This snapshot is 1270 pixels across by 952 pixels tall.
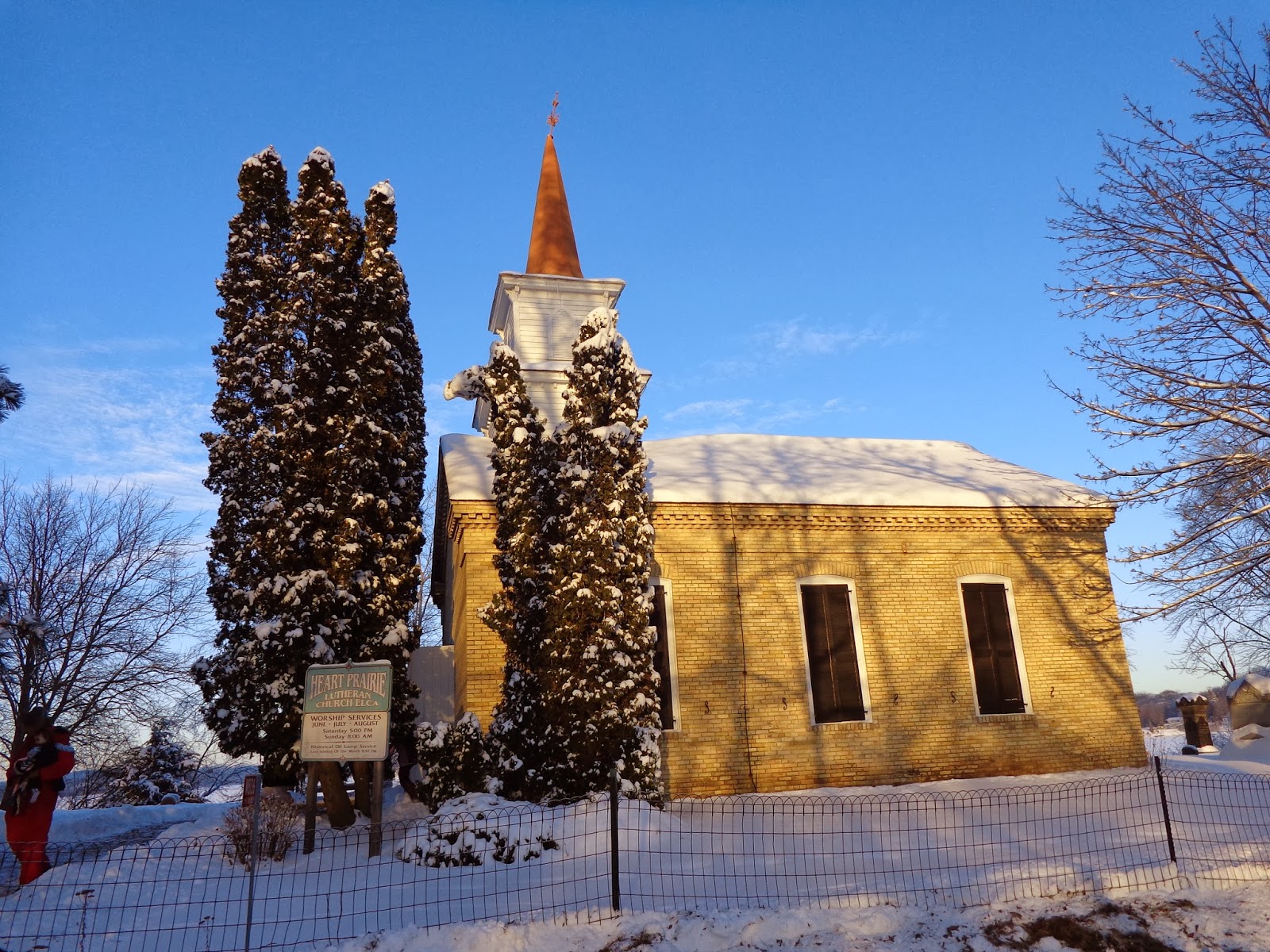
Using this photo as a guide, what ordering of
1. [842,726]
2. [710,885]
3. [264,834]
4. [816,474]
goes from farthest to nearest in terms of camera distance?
1. [816,474]
2. [842,726]
3. [264,834]
4. [710,885]

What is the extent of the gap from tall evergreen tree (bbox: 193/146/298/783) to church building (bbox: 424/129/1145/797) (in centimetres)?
305

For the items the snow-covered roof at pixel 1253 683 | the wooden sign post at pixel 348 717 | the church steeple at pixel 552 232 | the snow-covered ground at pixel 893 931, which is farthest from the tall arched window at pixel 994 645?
the church steeple at pixel 552 232

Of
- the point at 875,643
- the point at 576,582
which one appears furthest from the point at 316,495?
the point at 875,643

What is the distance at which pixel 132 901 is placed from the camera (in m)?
8.52

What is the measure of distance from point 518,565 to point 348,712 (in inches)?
139

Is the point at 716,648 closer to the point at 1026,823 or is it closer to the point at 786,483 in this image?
the point at 786,483

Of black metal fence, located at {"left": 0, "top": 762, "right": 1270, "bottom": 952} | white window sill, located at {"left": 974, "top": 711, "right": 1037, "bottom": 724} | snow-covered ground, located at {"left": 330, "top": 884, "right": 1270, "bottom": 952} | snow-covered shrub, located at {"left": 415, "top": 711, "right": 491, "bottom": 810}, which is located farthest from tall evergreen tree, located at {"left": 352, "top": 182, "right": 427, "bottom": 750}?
white window sill, located at {"left": 974, "top": 711, "right": 1037, "bottom": 724}

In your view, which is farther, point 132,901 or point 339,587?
point 339,587

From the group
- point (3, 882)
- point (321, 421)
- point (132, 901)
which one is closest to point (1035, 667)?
point (321, 421)

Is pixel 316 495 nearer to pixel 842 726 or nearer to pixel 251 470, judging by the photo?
pixel 251 470

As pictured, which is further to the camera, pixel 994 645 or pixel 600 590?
pixel 994 645

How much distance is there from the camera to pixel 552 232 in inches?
1014

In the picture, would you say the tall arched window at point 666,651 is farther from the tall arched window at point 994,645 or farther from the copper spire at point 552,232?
the copper spire at point 552,232

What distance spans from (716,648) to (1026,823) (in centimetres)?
523
